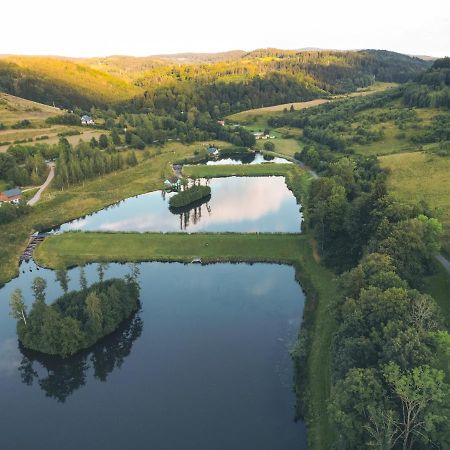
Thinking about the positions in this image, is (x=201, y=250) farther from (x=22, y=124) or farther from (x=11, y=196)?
(x=22, y=124)

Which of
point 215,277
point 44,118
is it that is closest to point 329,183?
point 215,277

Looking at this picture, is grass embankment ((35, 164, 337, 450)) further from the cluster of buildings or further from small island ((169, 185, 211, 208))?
the cluster of buildings

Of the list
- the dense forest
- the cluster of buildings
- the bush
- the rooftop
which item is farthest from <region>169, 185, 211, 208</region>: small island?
the bush

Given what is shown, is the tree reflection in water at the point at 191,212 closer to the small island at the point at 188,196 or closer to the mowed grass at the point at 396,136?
the small island at the point at 188,196

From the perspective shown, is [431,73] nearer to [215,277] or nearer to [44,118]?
[215,277]

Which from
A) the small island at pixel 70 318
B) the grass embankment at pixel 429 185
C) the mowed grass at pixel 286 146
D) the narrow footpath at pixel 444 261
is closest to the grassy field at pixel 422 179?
the grass embankment at pixel 429 185

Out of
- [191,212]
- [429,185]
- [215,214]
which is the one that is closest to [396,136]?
[429,185]
